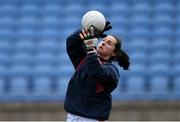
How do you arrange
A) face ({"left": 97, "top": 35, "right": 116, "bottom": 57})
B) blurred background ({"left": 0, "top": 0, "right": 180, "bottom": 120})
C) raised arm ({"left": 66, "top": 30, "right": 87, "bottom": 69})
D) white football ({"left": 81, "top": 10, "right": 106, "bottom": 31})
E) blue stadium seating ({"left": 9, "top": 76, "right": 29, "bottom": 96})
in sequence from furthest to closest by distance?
blue stadium seating ({"left": 9, "top": 76, "right": 29, "bottom": 96})
blurred background ({"left": 0, "top": 0, "right": 180, "bottom": 120})
raised arm ({"left": 66, "top": 30, "right": 87, "bottom": 69})
face ({"left": 97, "top": 35, "right": 116, "bottom": 57})
white football ({"left": 81, "top": 10, "right": 106, "bottom": 31})

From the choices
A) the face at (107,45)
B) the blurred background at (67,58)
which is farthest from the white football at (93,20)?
the blurred background at (67,58)

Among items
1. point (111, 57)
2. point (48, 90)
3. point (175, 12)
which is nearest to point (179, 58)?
point (175, 12)

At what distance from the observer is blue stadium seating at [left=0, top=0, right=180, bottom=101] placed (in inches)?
373

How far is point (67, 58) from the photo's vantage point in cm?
1001

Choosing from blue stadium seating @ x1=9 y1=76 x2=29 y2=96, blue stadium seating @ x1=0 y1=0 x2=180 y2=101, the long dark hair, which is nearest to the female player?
the long dark hair

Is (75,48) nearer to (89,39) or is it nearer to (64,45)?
(89,39)

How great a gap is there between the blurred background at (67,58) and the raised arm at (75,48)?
3781 millimetres

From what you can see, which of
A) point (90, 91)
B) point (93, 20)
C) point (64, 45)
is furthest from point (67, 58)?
point (93, 20)

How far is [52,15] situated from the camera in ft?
36.3

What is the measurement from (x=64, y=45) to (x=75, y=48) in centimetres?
553

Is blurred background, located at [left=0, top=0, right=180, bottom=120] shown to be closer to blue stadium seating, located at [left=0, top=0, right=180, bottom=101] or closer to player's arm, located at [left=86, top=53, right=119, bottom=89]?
blue stadium seating, located at [left=0, top=0, right=180, bottom=101]

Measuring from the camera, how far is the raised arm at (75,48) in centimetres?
484

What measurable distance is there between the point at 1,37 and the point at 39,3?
1200mm

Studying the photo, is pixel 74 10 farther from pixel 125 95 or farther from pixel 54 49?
pixel 125 95
